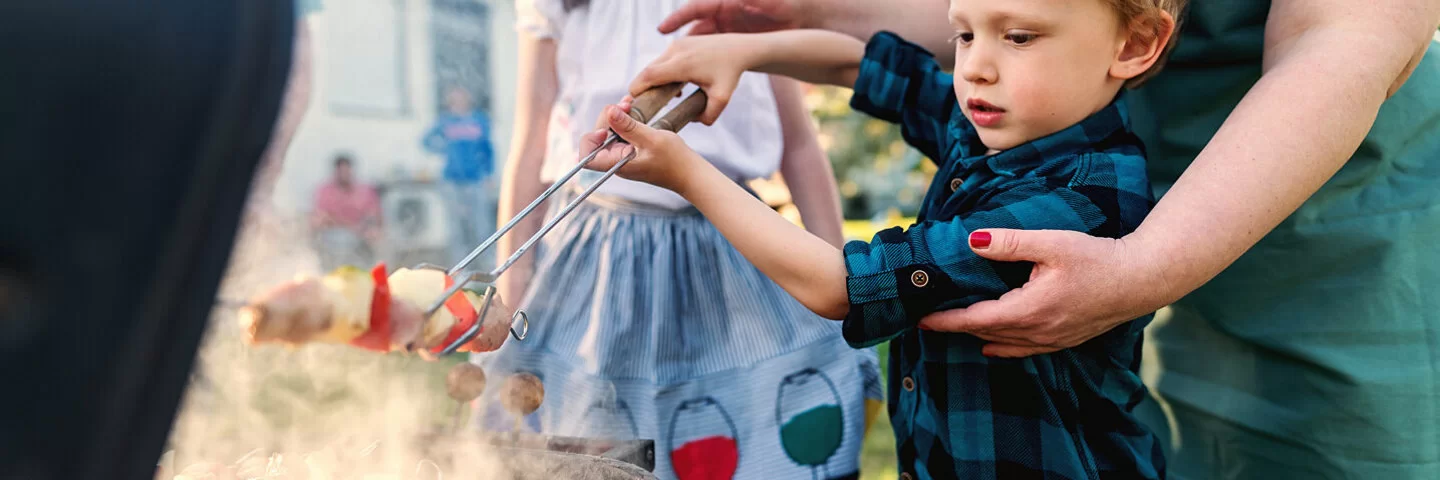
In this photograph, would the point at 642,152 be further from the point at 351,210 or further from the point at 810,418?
the point at 351,210

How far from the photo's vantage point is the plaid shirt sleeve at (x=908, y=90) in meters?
1.50

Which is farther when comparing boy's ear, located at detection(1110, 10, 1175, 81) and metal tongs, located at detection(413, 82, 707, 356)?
boy's ear, located at detection(1110, 10, 1175, 81)

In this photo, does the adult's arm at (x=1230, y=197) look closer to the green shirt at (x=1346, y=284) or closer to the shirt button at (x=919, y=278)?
the shirt button at (x=919, y=278)

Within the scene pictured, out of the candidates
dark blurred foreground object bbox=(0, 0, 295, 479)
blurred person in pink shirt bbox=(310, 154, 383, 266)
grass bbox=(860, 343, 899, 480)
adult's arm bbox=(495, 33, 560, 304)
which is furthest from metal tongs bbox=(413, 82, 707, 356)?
blurred person in pink shirt bbox=(310, 154, 383, 266)

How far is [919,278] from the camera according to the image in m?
1.10

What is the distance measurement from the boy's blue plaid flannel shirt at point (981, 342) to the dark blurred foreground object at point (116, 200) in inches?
27.3

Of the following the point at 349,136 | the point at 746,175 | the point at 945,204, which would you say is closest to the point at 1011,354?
the point at 945,204

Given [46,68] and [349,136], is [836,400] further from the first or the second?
[349,136]

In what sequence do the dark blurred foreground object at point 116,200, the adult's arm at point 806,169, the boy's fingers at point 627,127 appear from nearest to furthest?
the dark blurred foreground object at point 116,200 → the boy's fingers at point 627,127 → the adult's arm at point 806,169

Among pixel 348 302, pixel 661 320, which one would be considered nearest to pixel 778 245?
pixel 348 302

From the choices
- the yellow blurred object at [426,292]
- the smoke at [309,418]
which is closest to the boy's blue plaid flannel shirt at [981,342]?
the yellow blurred object at [426,292]

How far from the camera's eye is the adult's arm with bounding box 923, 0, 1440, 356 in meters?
1.04

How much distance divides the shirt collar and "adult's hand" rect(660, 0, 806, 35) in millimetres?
574

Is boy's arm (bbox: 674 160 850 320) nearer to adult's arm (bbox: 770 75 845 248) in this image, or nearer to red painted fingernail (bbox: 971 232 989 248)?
red painted fingernail (bbox: 971 232 989 248)
